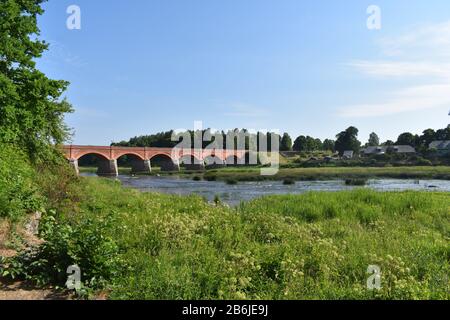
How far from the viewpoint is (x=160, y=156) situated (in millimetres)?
111688

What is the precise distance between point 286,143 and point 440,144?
60.5 meters

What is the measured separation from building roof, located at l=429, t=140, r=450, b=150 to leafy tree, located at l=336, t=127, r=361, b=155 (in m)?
27.9

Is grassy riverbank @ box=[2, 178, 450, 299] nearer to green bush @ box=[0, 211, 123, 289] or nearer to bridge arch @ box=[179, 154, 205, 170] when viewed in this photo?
green bush @ box=[0, 211, 123, 289]

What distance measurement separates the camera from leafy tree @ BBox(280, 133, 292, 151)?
6688 inches

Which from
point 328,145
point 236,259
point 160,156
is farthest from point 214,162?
point 236,259

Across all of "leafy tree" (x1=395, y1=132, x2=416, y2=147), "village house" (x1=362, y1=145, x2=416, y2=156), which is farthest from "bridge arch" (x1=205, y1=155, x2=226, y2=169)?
"leafy tree" (x1=395, y1=132, x2=416, y2=147)

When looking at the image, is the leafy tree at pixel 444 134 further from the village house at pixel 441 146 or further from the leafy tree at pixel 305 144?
the leafy tree at pixel 305 144

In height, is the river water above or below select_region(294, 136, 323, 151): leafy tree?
below

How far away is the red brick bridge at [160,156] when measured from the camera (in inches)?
3469

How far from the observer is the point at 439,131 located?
13788 cm

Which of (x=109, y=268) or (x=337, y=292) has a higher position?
(x=109, y=268)
